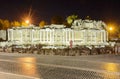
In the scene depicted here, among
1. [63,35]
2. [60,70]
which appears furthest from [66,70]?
[63,35]

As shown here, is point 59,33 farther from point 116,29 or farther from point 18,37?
point 116,29

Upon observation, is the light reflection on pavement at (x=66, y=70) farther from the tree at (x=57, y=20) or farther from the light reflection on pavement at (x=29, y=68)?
the tree at (x=57, y=20)

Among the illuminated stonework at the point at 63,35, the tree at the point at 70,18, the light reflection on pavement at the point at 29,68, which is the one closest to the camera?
the light reflection on pavement at the point at 29,68

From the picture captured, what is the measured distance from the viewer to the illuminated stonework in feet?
217

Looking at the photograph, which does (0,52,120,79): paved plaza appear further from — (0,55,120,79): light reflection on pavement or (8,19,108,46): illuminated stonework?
(8,19,108,46): illuminated stonework

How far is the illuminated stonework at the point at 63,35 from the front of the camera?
6612cm

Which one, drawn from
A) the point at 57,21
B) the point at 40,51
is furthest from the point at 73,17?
the point at 40,51

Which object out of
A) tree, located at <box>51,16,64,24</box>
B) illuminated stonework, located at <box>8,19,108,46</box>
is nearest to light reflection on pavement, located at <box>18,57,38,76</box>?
illuminated stonework, located at <box>8,19,108,46</box>

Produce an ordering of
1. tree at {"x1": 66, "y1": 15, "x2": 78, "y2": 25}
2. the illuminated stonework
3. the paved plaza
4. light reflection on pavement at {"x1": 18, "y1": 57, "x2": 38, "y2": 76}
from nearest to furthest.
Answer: the paved plaza → light reflection on pavement at {"x1": 18, "y1": 57, "x2": 38, "y2": 76} → the illuminated stonework → tree at {"x1": 66, "y1": 15, "x2": 78, "y2": 25}

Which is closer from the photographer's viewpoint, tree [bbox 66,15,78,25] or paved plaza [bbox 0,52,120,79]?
paved plaza [bbox 0,52,120,79]

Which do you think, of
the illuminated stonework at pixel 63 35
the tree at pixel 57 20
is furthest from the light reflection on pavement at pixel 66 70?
the tree at pixel 57 20

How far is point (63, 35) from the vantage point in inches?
2603

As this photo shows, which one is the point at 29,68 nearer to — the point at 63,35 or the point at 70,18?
the point at 63,35

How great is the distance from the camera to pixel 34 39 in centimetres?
6925
